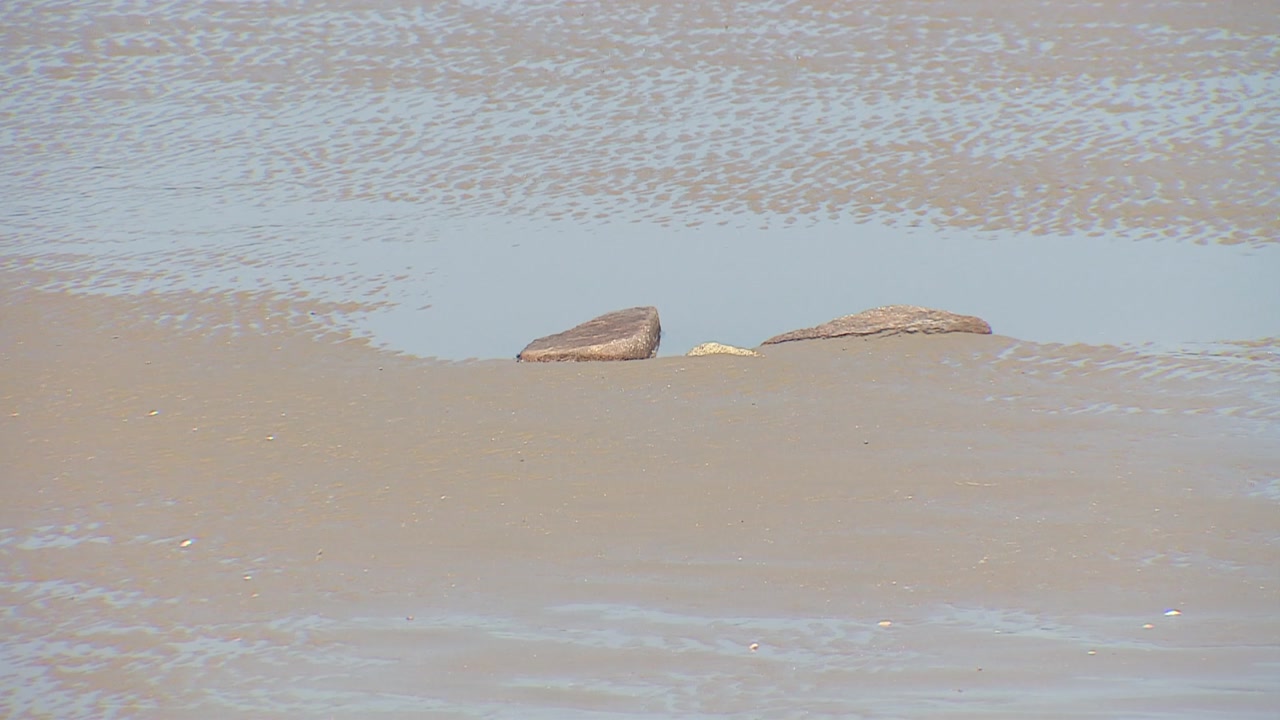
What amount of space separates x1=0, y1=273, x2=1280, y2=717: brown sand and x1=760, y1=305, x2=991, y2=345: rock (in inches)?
3.7

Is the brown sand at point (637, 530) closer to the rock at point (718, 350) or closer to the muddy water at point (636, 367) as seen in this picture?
the muddy water at point (636, 367)

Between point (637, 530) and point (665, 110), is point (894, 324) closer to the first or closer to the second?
point (637, 530)

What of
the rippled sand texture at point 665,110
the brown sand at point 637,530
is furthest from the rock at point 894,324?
the rippled sand texture at point 665,110

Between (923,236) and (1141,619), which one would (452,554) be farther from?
(923,236)

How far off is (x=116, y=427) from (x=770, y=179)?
546 centimetres

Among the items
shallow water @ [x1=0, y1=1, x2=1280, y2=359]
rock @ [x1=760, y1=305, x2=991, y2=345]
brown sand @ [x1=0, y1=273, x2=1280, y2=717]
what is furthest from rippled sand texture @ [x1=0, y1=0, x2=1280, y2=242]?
brown sand @ [x1=0, y1=273, x2=1280, y2=717]

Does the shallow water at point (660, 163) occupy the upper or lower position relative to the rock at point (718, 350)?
upper

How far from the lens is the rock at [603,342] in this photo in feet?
28.3

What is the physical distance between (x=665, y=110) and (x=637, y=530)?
746 cm

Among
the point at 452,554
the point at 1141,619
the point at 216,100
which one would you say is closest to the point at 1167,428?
the point at 1141,619

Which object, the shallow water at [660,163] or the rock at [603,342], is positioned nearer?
the rock at [603,342]

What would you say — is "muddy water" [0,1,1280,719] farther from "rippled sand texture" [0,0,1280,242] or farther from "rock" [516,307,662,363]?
"rock" [516,307,662,363]

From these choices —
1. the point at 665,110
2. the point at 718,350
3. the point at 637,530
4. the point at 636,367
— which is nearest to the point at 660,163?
the point at 665,110

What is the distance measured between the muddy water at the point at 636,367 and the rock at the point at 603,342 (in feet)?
0.65
